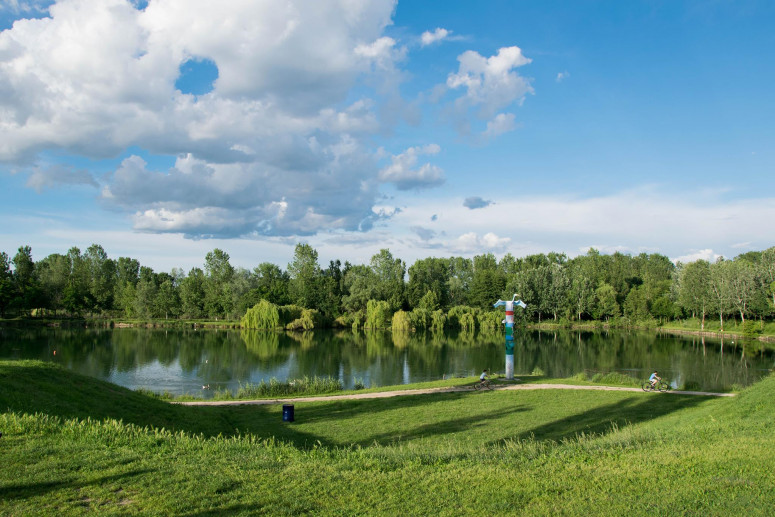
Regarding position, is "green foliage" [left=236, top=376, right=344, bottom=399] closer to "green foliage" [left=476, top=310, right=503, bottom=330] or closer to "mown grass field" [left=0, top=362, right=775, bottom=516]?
"mown grass field" [left=0, top=362, right=775, bottom=516]

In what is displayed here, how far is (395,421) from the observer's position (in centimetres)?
1642

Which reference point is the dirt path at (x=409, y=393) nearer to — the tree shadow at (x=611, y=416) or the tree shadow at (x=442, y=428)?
Result: the tree shadow at (x=611, y=416)

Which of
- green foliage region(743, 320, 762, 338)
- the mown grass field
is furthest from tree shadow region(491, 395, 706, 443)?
green foliage region(743, 320, 762, 338)

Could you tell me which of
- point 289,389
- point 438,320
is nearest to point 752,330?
point 438,320

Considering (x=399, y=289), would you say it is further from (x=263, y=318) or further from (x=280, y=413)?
(x=280, y=413)

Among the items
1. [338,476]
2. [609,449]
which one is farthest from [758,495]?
[338,476]

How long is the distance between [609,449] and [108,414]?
1331 cm

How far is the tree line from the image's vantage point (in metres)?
69.7

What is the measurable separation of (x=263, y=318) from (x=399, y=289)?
24947 millimetres

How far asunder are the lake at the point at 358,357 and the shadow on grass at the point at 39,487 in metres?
22.1

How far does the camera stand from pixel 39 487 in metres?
5.97

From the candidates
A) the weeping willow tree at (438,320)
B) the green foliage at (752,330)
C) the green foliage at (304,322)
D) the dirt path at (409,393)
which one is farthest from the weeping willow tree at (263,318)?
the green foliage at (752,330)

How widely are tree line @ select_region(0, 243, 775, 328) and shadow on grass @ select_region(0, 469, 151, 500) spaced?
6777 cm

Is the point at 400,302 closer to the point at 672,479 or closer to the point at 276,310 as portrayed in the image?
the point at 276,310
